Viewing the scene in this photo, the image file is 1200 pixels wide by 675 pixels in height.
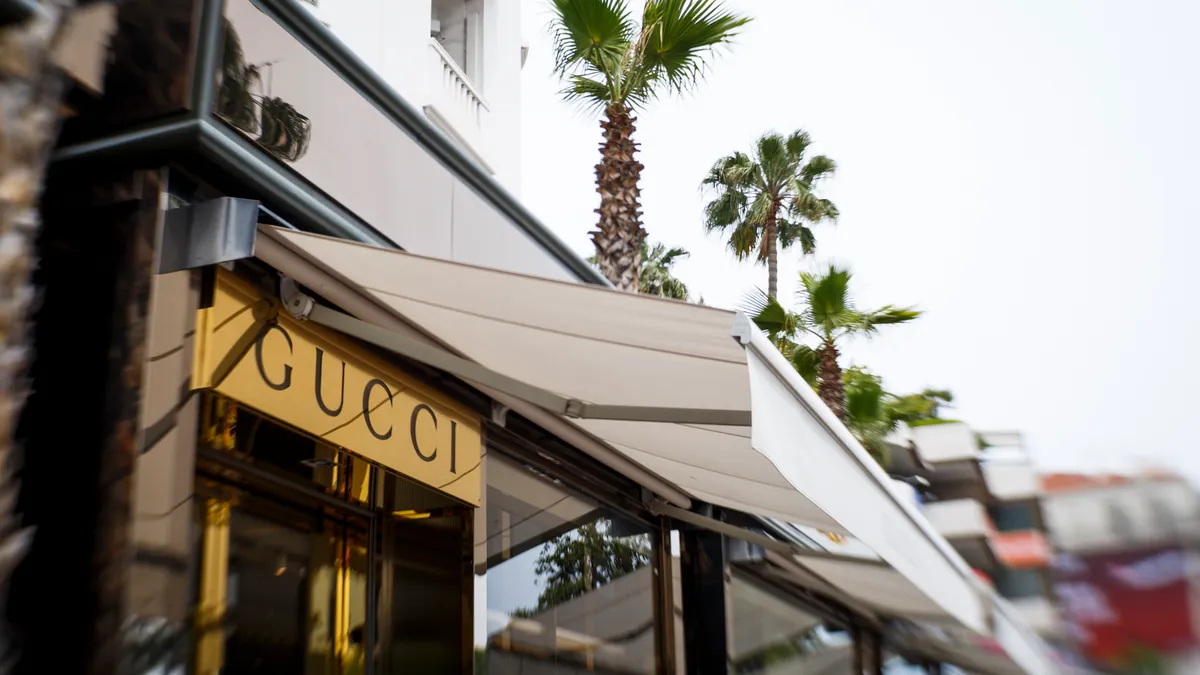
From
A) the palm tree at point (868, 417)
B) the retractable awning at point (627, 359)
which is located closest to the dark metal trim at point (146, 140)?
the retractable awning at point (627, 359)

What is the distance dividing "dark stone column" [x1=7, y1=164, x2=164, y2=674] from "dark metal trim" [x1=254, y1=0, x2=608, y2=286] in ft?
3.10

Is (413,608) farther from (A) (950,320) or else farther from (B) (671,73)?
(B) (671,73)

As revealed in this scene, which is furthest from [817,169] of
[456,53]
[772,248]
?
[456,53]

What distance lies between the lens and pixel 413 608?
566cm

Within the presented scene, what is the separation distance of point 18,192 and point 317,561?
10.4ft

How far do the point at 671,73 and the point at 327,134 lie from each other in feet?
30.4

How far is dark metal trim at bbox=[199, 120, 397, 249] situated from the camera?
12.0ft

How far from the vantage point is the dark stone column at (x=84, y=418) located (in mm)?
3242

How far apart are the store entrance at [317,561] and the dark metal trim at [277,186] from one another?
2.72 feet

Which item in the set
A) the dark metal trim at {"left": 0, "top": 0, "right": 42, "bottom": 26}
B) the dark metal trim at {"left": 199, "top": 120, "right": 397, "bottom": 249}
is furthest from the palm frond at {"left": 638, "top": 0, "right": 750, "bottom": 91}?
the dark metal trim at {"left": 0, "top": 0, "right": 42, "bottom": 26}

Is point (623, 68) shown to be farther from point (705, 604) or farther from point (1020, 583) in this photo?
point (1020, 583)

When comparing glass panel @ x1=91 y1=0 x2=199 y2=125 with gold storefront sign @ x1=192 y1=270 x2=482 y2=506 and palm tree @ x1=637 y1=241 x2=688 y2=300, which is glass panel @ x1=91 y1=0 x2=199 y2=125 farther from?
palm tree @ x1=637 y1=241 x2=688 y2=300

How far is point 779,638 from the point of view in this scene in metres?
11.0

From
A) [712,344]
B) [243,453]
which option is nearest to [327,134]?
[243,453]
